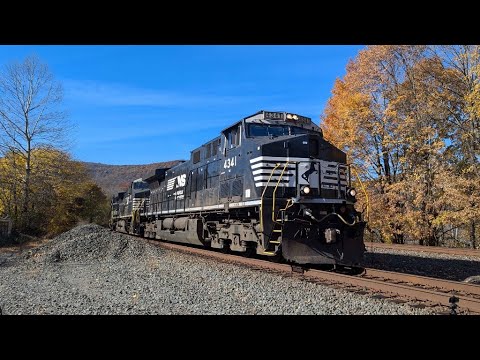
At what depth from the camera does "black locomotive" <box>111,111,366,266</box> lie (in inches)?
380

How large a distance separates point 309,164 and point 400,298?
162 inches

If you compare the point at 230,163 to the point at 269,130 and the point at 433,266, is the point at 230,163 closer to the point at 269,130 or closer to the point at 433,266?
the point at 269,130

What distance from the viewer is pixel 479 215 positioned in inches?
755

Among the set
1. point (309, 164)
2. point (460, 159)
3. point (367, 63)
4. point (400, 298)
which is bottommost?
point (400, 298)

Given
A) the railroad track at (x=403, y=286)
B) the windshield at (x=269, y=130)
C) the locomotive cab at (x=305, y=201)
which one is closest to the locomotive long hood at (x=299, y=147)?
the locomotive cab at (x=305, y=201)

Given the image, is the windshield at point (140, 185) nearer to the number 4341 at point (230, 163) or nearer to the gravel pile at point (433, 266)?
the number 4341 at point (230, 163)

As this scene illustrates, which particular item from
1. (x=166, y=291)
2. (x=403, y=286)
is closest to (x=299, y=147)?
(x=403, y=286)

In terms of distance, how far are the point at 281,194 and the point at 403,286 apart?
12.0 ft

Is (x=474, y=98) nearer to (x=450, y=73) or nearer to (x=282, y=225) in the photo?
(x=450, y=73)

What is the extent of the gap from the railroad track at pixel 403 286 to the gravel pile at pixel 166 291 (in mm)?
514

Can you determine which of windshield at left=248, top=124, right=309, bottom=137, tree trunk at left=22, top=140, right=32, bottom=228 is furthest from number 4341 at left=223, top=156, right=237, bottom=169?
tree trunk at left=22, top=140, right=32, bottom=228
